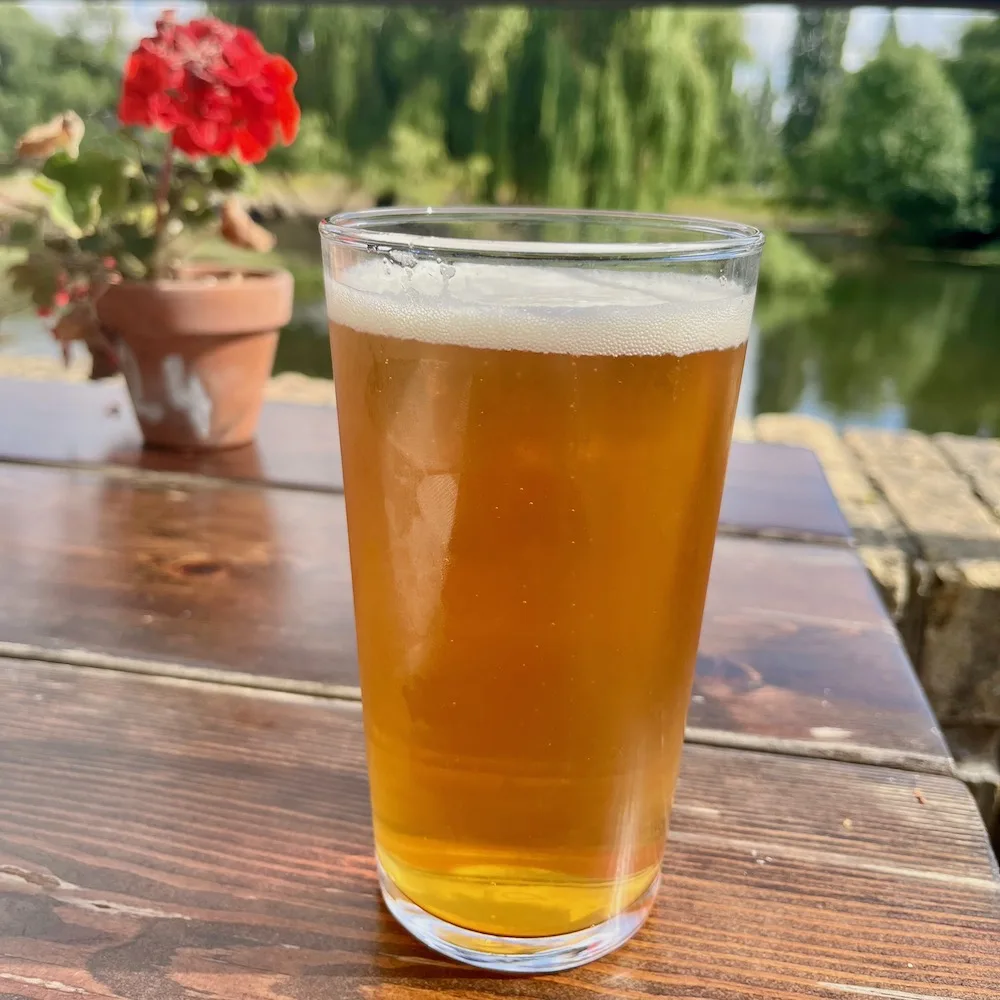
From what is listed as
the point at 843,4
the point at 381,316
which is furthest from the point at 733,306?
the point at 843,4

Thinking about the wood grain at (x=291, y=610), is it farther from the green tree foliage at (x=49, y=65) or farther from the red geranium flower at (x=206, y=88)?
the green tree foliage at (x=49, y=65)

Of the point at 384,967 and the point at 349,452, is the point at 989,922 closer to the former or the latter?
the point at 384,967

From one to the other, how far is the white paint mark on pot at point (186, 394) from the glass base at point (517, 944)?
3.11 feet

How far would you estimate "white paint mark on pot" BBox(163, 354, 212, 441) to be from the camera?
4.24ft

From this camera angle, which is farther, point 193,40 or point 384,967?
point 193,40

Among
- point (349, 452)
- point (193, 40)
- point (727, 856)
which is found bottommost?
point (727, 856)

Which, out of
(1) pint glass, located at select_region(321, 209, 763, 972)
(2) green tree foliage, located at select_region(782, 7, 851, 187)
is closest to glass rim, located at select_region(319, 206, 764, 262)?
(1) pint glass, located at select_region(321, 209, 763, 972)

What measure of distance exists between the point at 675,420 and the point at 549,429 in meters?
0.06

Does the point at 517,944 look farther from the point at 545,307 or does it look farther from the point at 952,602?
the point at 952,602

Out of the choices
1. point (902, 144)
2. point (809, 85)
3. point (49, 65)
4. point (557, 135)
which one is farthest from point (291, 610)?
point (902, 144)

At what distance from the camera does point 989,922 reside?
520 mm

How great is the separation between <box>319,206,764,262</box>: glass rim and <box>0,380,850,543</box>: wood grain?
0.59 metres

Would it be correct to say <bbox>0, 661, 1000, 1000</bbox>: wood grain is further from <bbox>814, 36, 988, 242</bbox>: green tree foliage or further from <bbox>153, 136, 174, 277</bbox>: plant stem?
<bbox>814, 36, 988, 242</bbox>: green tree foliage

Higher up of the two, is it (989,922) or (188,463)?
(989,922)
